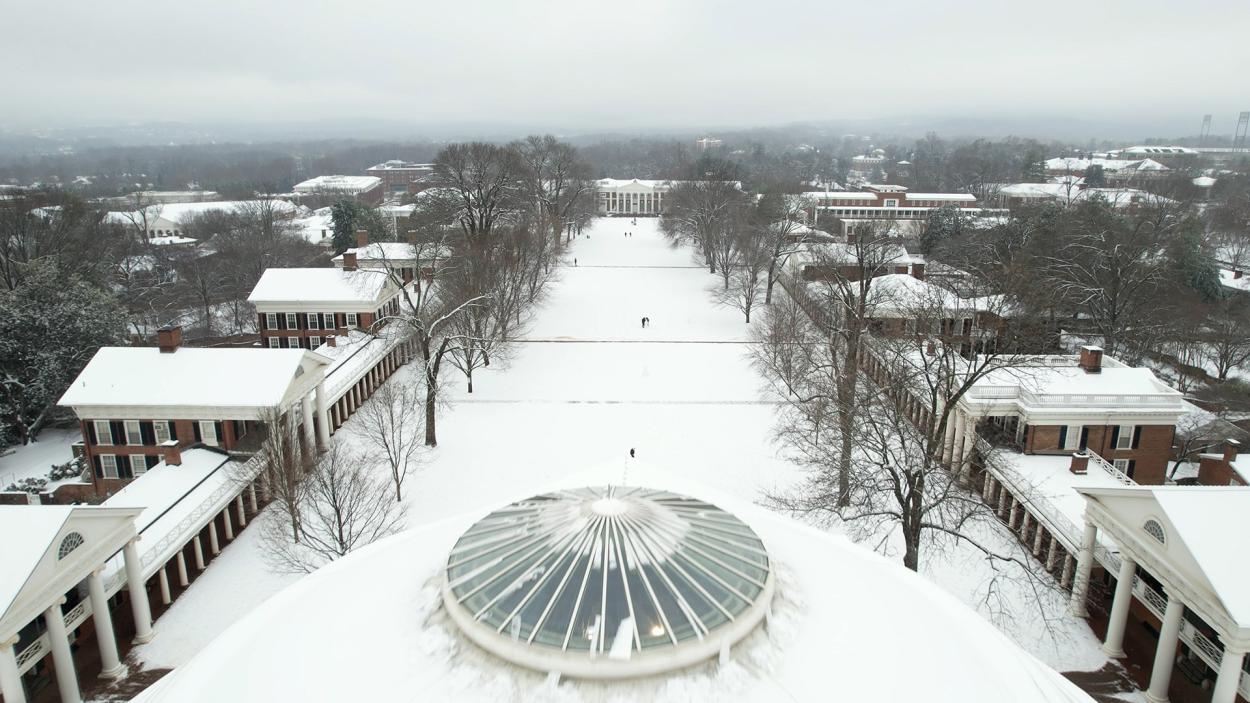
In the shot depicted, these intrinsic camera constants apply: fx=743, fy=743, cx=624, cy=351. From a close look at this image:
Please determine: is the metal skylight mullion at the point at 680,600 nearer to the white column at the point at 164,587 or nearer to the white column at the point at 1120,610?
the white column at the point at 1120,610

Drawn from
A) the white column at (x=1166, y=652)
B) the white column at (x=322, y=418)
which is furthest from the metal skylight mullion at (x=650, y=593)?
the white column at (x=322, y=418)

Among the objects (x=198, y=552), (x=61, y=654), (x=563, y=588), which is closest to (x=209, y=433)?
(x=198, y=552)

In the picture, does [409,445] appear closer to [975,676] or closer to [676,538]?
[676,538]

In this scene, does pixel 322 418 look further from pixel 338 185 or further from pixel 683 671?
pixel 338 185

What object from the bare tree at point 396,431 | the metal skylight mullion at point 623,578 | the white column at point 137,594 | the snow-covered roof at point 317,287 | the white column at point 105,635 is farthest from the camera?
the snow-covered roof at point 317,287

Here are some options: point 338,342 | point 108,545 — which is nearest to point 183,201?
point 338,342

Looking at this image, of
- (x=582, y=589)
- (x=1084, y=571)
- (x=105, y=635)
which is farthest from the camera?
(x=1084, y=571)
